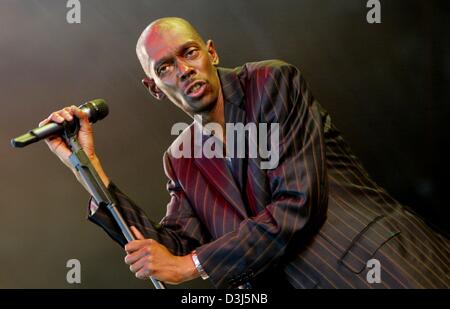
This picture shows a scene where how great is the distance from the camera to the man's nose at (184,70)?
6.20 ft

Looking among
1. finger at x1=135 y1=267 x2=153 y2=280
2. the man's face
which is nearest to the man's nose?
the man's face

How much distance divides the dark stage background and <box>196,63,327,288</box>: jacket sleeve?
3.03 feet

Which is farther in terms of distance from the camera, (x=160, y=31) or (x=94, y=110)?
(x=160, y=31)

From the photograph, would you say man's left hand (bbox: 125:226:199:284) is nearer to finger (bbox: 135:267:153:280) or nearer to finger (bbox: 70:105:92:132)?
finger (bbox: 135:267:153:280)

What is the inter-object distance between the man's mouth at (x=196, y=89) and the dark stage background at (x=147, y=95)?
855 mm

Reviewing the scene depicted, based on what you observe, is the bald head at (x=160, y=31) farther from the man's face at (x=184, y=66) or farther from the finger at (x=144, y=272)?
the finger at (x=144, y=272)

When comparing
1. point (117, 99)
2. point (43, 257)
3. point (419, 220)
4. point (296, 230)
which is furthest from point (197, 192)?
point (43, 257)

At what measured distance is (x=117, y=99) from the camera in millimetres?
2770

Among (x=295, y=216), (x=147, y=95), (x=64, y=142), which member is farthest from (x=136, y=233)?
(x=147, y=95)

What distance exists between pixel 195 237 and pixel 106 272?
3.15 feet

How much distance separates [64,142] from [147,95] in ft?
3.62

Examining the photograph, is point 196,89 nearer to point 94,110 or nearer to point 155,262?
point 94,110

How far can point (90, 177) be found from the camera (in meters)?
1.66
